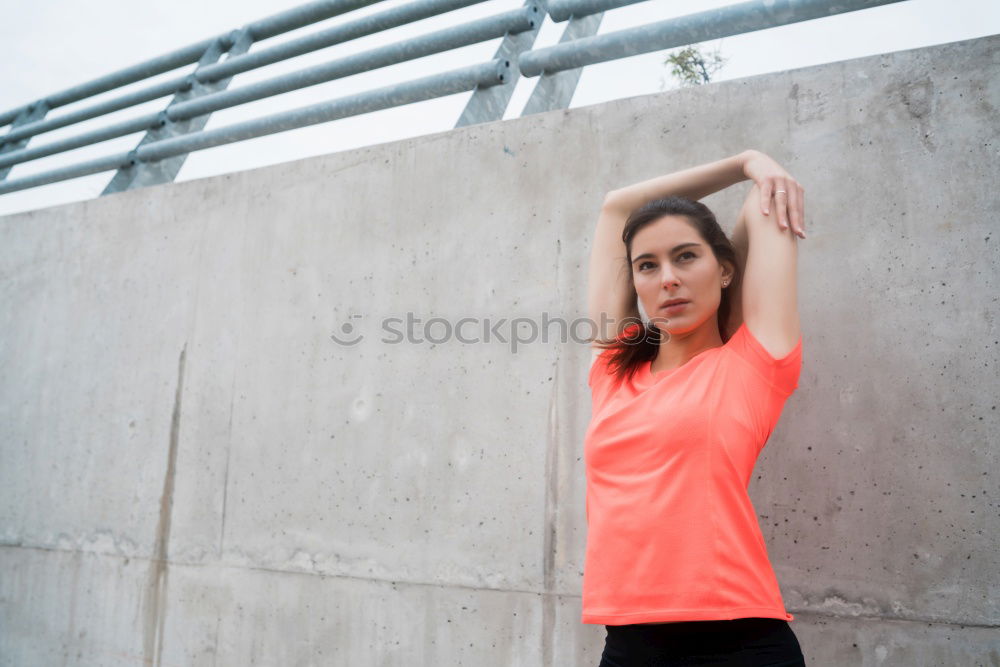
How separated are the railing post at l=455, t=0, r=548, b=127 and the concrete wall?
0.18m

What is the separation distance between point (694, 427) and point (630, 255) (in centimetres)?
56

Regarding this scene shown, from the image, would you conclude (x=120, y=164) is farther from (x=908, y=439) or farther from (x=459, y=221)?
(x=908, y=439)

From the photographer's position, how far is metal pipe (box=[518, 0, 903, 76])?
8.36ft

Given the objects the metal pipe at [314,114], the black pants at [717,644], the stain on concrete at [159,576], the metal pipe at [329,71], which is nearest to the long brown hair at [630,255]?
the black pants at [717,644]

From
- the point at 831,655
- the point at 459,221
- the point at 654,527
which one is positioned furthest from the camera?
the point at 459,221

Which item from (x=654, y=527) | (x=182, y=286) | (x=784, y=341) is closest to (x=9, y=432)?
(x=182, y=286)

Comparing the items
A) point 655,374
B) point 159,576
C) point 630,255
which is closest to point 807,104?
point 630,255

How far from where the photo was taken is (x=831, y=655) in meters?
2.09

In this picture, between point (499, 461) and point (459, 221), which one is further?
point (459, 221)

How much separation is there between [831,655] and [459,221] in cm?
189

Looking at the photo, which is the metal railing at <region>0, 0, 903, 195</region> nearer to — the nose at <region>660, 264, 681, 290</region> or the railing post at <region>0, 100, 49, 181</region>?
the railing post at <region>0, 100, 49, 181</region>

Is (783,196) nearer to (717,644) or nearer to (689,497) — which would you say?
(689,497)

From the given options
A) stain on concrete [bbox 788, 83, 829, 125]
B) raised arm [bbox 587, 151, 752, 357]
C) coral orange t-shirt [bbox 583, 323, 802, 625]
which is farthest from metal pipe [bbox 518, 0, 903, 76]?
coral orange t-shirt [bbox 583, 323, 802, 625]

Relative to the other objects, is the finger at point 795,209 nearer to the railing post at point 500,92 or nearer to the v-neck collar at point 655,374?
the v-neck collar at point 655,374
